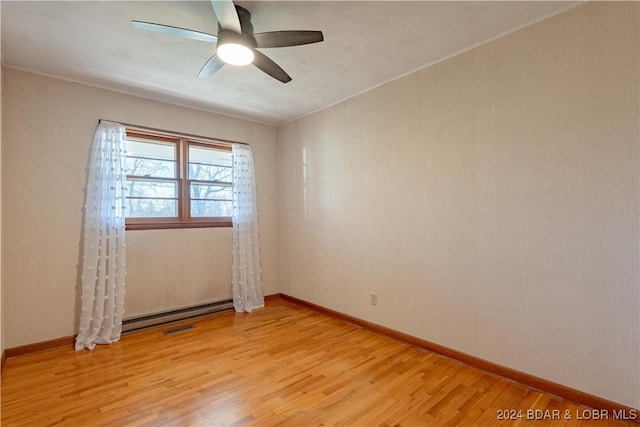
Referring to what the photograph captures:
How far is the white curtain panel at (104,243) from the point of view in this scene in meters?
2.93

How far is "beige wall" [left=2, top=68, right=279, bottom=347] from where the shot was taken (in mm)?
2699

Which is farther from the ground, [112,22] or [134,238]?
[112,22]

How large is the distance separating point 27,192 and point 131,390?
6.67 feet

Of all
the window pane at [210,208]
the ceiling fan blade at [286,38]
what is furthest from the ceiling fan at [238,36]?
the window pane at [210,208]

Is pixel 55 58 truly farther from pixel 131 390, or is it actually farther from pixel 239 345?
pixel 239 345

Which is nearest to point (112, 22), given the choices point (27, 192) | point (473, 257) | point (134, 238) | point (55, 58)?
point (55, 58)

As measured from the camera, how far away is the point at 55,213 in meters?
2.88

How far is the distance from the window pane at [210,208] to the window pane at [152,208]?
0.74 feet

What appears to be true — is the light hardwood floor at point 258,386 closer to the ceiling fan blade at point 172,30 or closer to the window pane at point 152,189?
the window pane at point 152,189

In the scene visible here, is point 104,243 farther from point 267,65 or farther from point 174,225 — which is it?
point 267,65

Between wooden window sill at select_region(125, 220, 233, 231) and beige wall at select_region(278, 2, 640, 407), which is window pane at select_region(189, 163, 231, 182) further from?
beige wall at select_region(278, 2, 640, 407)

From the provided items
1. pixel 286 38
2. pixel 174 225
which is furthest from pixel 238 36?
pixel 174 225

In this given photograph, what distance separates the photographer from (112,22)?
2096mm

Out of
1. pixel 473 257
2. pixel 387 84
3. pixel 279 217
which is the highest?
pixel 387 84
